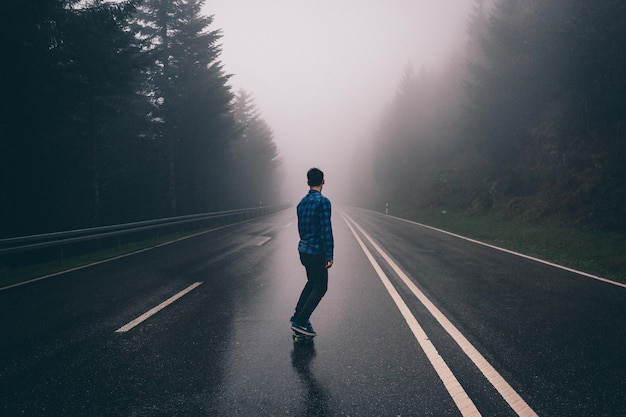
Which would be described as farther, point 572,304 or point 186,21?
point 186,21

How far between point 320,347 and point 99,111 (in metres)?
14.4

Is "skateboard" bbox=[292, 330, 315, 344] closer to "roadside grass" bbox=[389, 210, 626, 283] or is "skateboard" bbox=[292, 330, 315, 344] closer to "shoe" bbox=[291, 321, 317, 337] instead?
"shoe" bbox=[291, 321, 317, 337]

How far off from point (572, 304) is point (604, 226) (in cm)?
985

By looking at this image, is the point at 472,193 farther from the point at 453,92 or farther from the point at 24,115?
the point at 24,115

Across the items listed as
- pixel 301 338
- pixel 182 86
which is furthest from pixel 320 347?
pixel 182 86

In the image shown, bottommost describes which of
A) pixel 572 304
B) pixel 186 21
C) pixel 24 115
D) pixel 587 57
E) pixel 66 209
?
pixel 572 304

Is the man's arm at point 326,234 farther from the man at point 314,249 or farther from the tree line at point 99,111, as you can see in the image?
the tree line at point 99,111

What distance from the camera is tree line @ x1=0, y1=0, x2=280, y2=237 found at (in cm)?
1072

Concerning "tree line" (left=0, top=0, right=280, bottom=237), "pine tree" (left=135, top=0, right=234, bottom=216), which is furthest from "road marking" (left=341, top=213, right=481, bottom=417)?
"pine tree" (left=135, top=0, right=234, bottom=216)

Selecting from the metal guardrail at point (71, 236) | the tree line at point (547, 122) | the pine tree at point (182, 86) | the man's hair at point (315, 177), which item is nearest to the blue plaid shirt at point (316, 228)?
the man's hair at point (315, 177)

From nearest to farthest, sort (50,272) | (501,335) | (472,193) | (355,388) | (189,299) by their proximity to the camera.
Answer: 1. (355,388)
2. (501,335)
3. (189,299)
4. (50,272)
5. (472,193)

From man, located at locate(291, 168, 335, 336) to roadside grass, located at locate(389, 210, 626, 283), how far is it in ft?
23.3

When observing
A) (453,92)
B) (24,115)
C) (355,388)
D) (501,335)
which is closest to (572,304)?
(501,335)

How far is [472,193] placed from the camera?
24.8 meters
